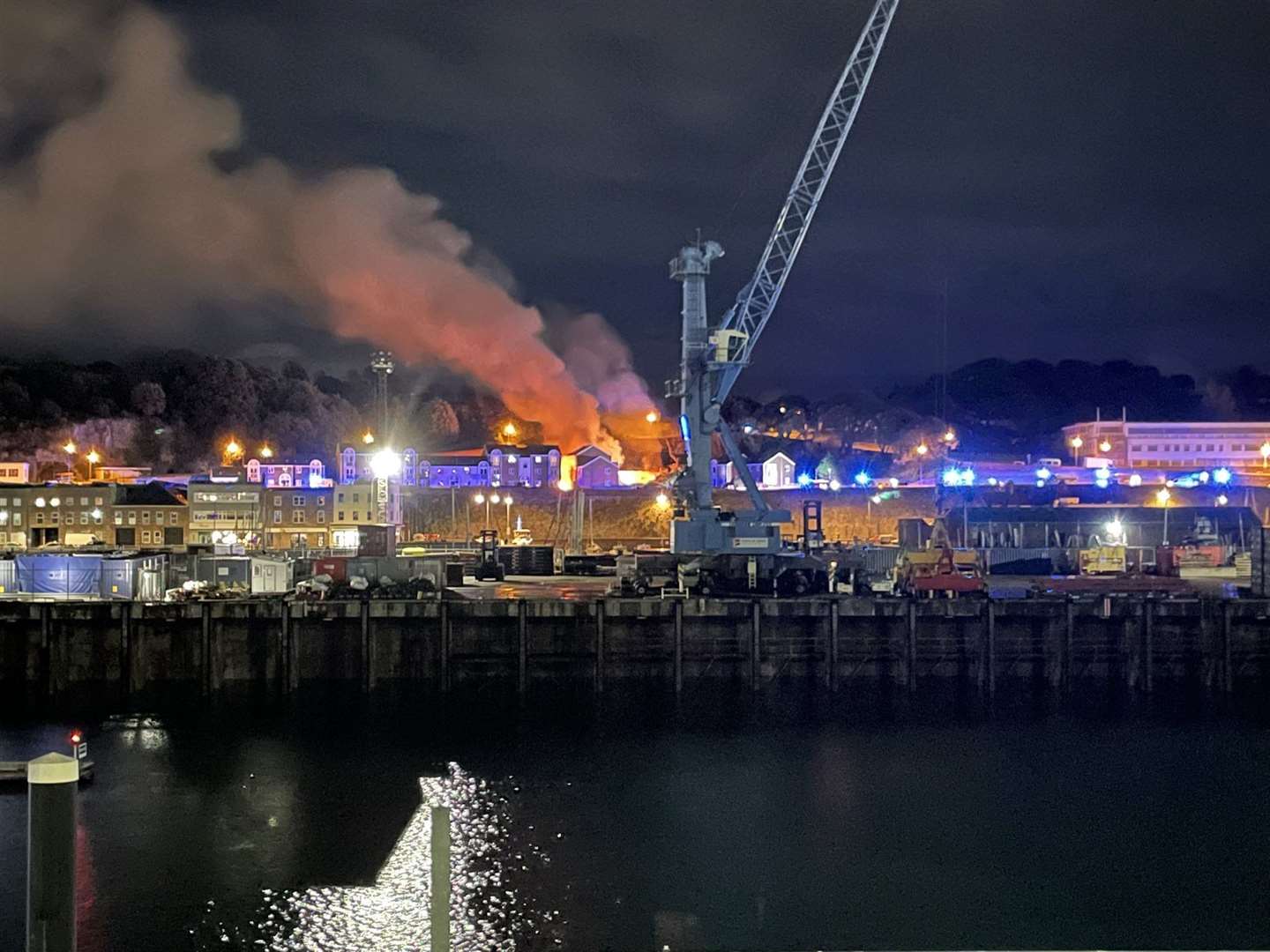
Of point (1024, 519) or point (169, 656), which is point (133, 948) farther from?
point (1024, 519)

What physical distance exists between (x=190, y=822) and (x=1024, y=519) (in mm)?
36232

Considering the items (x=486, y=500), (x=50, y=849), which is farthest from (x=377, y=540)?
(x=486, y=500)

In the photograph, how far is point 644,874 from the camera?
1436 centimetres

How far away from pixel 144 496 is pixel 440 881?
58285 millimetres

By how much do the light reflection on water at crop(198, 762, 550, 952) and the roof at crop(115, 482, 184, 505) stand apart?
46.0 meters

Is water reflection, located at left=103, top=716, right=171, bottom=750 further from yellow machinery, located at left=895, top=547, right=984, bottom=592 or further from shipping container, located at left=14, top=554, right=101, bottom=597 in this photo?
yellow machinery, located at left=895, top=547, right=984, bottom=592

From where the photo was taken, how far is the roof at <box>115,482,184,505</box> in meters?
55.7

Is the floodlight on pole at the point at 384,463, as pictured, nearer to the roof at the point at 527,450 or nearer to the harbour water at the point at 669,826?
the harbour water at the point at 669,826

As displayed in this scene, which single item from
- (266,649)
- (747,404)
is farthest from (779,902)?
(747,404)

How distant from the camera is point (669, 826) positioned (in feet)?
53.2

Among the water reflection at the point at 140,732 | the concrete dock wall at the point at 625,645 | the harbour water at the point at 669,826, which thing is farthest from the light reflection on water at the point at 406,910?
the concrete dock wall at the point at 625,645

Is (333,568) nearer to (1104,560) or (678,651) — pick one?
(678,651)

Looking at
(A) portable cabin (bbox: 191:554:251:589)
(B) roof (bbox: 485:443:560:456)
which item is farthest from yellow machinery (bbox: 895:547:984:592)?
(B) roof (bbox: 485:443:560:456)

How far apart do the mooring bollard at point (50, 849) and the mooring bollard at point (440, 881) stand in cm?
126
